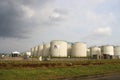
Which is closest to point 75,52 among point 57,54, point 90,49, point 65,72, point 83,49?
point 83,49

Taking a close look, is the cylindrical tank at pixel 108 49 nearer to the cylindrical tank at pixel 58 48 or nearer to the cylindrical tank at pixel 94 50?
Result: the cylindrical tank at pixel 94 50

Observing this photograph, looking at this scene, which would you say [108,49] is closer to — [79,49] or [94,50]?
[94,50]

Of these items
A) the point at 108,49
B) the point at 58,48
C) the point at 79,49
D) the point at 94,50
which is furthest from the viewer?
the point at 94,50

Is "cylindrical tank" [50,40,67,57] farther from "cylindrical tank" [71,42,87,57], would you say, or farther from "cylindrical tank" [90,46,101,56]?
"cylindrical tank" [90,46,101,56]

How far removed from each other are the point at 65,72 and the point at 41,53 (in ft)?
442

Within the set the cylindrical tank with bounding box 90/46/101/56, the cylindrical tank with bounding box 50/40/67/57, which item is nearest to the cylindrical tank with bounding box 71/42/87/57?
the cylindrical tank with bounding box 50/40/67/57

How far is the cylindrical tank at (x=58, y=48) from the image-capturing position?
128m

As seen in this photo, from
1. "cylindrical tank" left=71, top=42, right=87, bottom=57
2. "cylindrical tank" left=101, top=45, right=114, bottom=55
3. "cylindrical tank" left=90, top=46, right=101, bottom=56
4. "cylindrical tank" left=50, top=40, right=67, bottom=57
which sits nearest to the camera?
"cylindrical tank" left=50, top=40, right=67, bottom=57

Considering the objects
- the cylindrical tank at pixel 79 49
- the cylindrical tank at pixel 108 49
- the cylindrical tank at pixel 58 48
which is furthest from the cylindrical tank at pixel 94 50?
the cylindrical tank at pixel 58 48

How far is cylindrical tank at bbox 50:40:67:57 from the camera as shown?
128250 millimetres

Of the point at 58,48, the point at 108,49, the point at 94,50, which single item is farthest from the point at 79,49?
the point at 108,49

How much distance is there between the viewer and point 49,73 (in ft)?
100

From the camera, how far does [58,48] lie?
128m

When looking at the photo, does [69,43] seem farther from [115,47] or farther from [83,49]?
[115,47]
